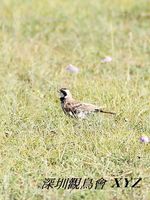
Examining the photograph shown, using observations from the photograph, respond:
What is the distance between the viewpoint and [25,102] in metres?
5.42

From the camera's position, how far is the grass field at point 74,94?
4.13 meters

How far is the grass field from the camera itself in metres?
4.13

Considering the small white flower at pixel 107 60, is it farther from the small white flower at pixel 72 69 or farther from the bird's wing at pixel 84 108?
the bird's wing at pixel 84 108

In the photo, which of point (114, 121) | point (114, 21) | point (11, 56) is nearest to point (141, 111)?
point (114, 121)

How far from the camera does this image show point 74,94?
5.59m

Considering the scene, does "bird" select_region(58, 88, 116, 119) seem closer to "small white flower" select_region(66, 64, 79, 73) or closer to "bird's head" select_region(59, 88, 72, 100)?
"bird's head" select_region(59, 88, 72, 100)

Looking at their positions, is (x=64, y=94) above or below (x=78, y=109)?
above

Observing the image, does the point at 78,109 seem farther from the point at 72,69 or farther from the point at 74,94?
the point at 72,69

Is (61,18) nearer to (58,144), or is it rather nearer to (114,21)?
(114,21)

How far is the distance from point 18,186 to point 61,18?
473 cm

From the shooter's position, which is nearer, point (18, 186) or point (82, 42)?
point (18, 186)

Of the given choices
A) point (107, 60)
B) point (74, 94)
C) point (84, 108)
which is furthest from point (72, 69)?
point (84, 108)

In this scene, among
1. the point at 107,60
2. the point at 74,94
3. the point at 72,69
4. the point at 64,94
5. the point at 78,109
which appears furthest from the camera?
the point at 107,60

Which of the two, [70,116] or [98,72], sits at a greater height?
[98,72]
